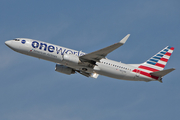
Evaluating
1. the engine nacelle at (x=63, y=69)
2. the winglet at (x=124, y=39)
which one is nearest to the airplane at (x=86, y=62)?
the engine nacelle at (x=63, y=69)

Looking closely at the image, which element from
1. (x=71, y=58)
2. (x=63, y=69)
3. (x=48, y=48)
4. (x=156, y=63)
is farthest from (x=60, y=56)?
(x=156, y=63)

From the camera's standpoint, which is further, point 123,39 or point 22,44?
point 22,44

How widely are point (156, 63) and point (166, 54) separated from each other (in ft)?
12.2

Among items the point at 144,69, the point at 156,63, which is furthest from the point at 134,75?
the point at 156,63

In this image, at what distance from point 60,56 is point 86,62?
185 inches

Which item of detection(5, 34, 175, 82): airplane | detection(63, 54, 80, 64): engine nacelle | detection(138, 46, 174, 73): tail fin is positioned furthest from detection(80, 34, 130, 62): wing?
detection(138, 46, 174, 73): tail fin

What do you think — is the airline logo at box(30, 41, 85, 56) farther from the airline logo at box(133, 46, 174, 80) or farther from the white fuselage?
the airline logo at box(133, 46, 174, 80)

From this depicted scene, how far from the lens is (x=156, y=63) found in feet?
175

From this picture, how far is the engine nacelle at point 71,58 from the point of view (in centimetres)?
4397

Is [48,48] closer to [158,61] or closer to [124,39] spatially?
[124,39]

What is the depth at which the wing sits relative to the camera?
3983 cm

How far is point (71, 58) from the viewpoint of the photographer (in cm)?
4431

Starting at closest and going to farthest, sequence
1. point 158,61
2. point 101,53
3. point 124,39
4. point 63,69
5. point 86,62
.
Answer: point 124,39 → point 101,53 → point 86,62 → point 63,69 → point 158,61

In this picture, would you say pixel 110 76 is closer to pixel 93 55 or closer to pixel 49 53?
pixel 93 55
